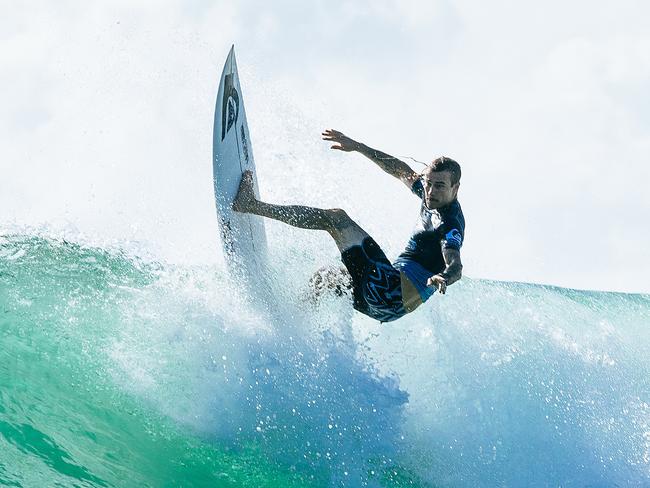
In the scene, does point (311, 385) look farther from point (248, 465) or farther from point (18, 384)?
point (18, 384)

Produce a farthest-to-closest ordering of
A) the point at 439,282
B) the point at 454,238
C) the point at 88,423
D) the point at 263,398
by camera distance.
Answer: the point at 263,398
the point at 88,423
the point at 454,238
the point at 439,282

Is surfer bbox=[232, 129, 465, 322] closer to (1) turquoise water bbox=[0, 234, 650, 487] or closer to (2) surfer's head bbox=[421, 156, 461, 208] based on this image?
(2) surfer's head bbox=[421, 156, 461, 208]

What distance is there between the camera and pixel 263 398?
5223mm

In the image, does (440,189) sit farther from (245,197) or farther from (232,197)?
(232,197)

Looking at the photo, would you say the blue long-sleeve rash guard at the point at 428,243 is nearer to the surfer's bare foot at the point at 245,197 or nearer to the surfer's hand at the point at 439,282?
the surfer's hand at the point at 439,282

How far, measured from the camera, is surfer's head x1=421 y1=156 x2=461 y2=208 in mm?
4949

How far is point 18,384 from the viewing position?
5.21 m

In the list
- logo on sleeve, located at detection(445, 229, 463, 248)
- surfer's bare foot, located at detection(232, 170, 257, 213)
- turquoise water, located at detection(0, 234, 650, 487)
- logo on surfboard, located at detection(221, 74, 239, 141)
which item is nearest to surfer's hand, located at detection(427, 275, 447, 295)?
logo on sleeve, located at detection(445, 229, 463, 248)

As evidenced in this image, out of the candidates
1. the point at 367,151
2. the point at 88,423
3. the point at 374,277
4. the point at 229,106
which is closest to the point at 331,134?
the point at 367,151

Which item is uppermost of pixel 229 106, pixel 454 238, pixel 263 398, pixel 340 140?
pixel 229 106

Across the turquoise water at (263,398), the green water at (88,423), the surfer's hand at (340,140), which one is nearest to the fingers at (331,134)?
the surfer's hand at (340,140)

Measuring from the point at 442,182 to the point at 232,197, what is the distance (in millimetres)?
1813

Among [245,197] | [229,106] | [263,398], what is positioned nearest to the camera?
[263,398]

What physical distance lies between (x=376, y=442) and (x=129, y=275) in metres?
3.39
